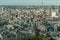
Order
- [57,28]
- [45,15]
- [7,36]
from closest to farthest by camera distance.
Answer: [7,36] < [57,28] < [45,15]

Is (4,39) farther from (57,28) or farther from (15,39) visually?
(57,28)

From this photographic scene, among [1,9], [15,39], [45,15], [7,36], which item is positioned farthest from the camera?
[1,9]

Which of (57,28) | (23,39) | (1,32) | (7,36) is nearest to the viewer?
(23,39)

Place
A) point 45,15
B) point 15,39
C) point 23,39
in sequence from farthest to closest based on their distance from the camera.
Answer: point 45,15 → point 15,39 → point 23,39

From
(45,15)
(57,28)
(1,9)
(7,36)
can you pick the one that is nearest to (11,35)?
(7,36)

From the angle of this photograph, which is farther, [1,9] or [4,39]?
[1,9]

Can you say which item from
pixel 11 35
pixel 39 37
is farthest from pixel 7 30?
pixel 39 37

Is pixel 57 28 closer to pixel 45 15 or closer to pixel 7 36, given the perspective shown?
pixel 7 36

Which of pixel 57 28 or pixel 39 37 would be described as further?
pixel 57 28

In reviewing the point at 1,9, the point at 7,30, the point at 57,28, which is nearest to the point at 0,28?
the point at 7,30
